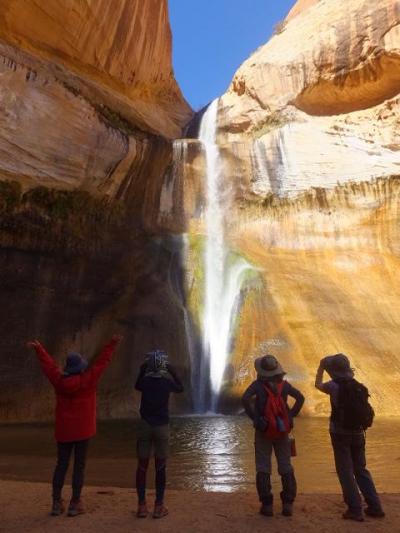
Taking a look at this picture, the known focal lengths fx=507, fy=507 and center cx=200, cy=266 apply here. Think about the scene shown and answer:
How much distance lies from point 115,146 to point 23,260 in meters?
6.33

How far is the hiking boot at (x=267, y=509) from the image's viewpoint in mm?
4047

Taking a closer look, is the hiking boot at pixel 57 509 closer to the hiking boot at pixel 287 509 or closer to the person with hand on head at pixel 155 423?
the person with hand on head at pixel 155 423

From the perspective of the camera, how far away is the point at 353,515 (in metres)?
3.95

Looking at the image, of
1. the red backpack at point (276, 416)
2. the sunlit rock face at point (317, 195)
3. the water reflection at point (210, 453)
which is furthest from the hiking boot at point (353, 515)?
the sunlit rock face at point (317, 195)

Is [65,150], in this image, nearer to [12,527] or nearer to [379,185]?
[379,185]

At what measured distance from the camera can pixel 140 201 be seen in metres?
19.7

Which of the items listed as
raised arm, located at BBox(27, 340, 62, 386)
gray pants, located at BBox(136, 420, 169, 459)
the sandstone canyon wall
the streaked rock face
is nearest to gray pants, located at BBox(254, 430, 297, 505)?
gray pants, located at BBox(136, 420, 169, 459)

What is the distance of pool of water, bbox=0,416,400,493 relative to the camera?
18.8 feet

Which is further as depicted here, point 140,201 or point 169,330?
point 140,201

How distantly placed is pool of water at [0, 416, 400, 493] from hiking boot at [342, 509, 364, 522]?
4.21 feet

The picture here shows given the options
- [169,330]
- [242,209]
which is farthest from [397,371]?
[242,209]

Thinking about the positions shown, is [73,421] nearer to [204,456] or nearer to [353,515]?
[353,515]

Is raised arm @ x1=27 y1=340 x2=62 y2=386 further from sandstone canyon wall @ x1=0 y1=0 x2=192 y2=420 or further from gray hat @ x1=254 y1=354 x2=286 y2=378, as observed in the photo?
sandstone canyon wall @ x1=0 y1=0 x2=192 y2=420

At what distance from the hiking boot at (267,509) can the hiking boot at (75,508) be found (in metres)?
1.46
